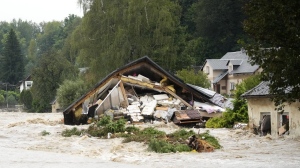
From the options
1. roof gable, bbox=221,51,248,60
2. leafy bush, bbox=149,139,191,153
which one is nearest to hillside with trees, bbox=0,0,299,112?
roof gable, bbox=221,51,248,60

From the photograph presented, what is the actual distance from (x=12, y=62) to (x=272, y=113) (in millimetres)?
114306

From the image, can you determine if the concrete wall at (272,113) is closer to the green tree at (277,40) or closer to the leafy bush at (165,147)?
the leafy bush at (165,147)

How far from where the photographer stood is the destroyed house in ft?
136

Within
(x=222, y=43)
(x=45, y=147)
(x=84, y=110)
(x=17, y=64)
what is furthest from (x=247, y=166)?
(x=17, y=64)

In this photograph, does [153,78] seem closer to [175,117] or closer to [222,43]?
[175,117]

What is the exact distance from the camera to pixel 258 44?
21109mm

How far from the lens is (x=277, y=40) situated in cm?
2036

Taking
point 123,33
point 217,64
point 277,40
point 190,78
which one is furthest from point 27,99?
point 277,40

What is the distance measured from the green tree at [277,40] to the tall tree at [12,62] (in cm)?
12178

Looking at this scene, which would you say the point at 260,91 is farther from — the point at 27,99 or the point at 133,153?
the point at 27,99

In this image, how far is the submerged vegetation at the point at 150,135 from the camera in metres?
26.6

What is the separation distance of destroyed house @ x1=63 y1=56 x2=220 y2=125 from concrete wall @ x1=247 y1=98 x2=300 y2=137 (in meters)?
7.06

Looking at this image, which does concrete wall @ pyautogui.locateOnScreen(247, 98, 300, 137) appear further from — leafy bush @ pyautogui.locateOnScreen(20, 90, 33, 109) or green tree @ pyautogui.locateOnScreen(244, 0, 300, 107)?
leafy bush @ pyautogui.locateOnScreen(20, 90, 33, 109)

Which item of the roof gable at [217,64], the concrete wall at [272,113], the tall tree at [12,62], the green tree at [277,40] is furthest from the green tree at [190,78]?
the tall tree at [12,62]
